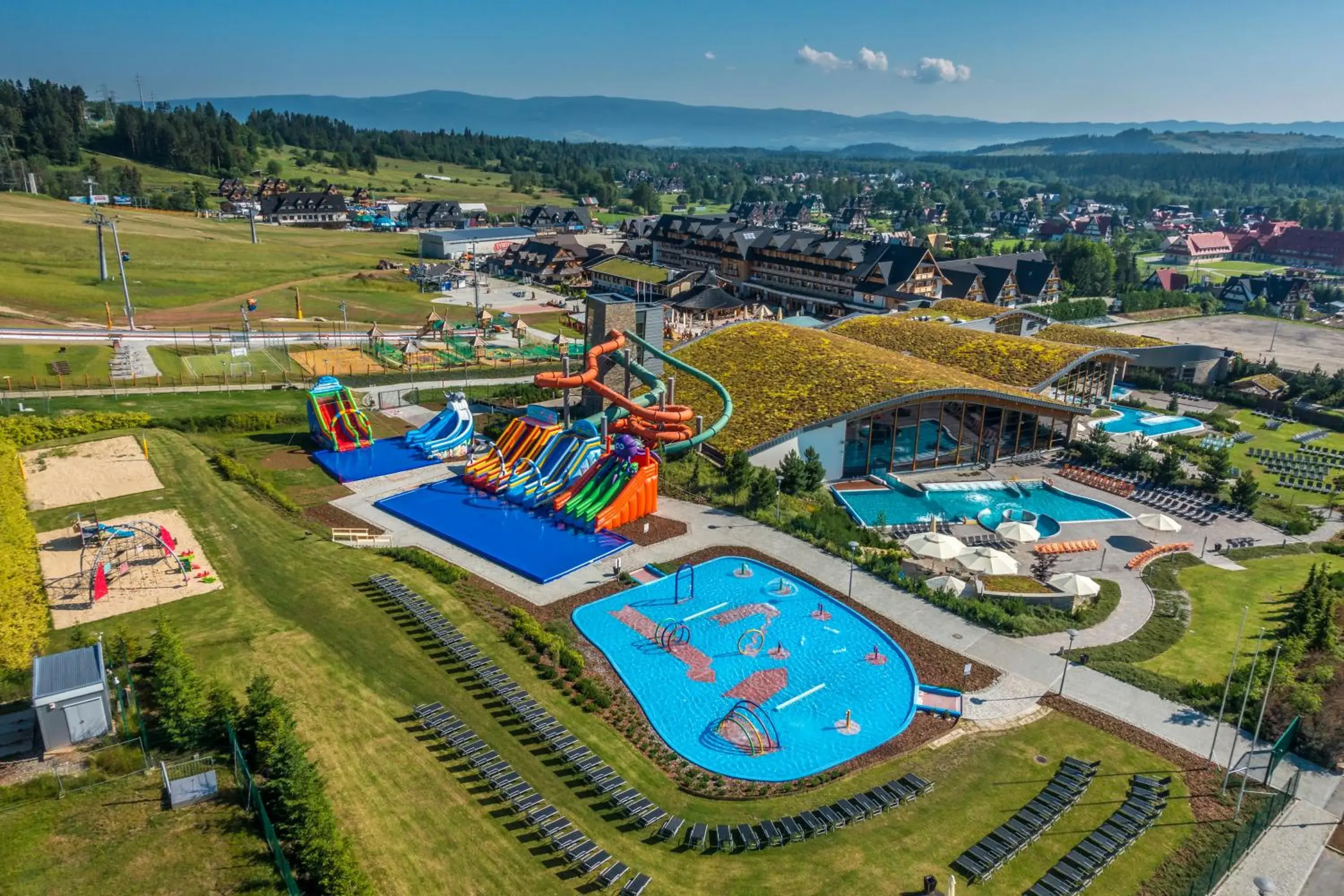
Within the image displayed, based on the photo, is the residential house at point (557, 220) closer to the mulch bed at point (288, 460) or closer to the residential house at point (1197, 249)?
the residential house at point (1197, 249)

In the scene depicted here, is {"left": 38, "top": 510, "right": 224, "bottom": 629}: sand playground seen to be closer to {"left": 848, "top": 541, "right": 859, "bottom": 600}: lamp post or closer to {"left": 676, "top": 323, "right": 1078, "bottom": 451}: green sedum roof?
{"left": 848, "top": 541, "right": 859, "bottom": 600}: lamp post

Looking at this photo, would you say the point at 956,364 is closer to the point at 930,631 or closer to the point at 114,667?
the point at 930,631

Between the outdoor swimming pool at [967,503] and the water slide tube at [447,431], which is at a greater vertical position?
the water slide tube at [447,431]

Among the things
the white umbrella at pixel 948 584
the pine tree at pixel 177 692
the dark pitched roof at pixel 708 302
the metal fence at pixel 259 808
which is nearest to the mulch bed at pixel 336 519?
the pine tree at pixel 177 692

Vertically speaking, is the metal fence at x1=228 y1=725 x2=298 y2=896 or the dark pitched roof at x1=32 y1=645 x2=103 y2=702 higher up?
the dark pitched roof at x1=32 y1=645 x2=103 y2=702

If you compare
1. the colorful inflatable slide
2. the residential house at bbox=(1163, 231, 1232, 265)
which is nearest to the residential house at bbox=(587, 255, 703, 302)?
the colorful inflatable slide

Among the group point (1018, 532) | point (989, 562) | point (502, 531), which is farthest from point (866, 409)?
point (502, 531)

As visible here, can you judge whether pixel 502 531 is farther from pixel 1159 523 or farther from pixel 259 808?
pixel 1159 523
